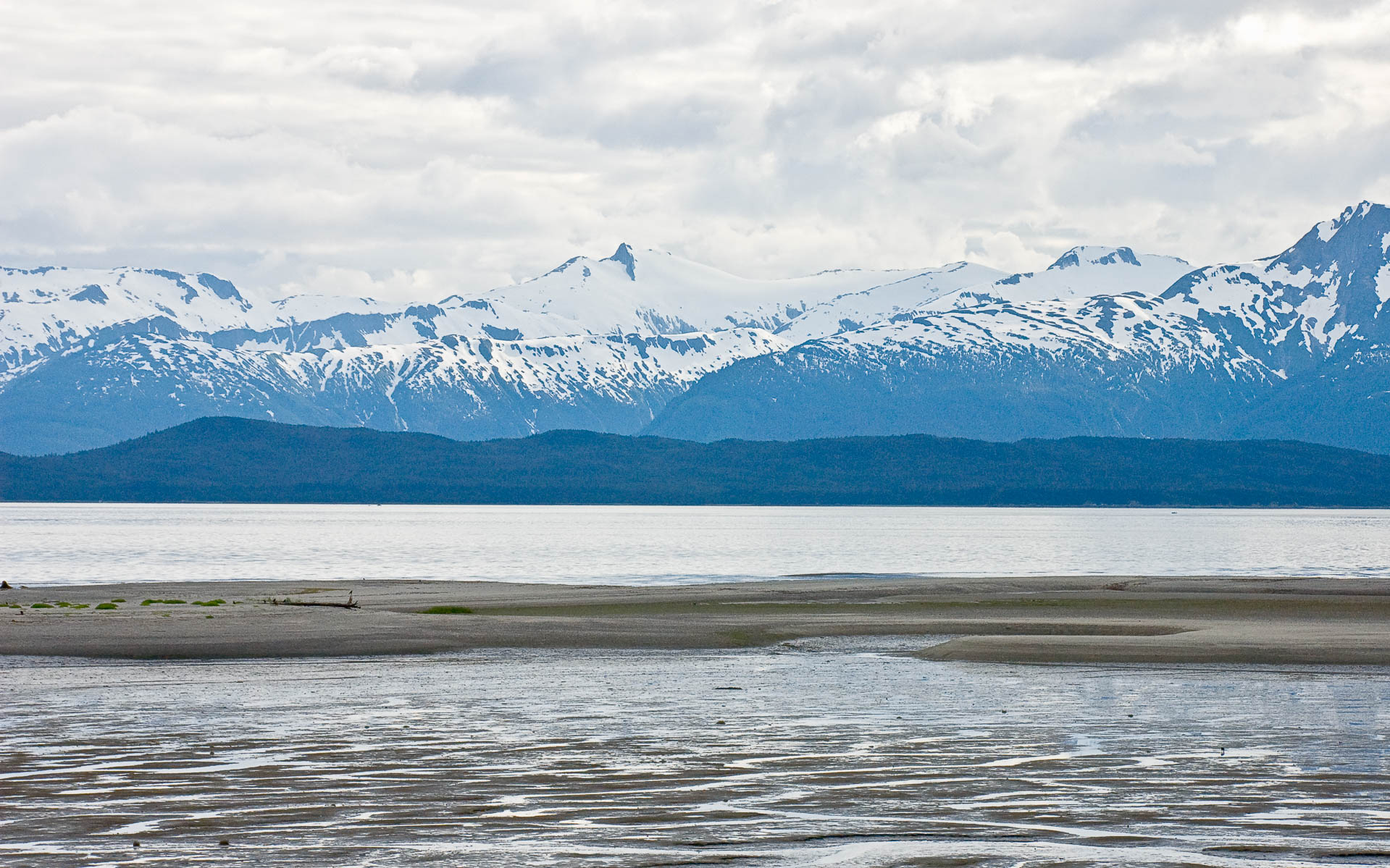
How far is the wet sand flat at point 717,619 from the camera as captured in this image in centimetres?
3697

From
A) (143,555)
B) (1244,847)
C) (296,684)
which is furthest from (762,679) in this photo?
(143,555)

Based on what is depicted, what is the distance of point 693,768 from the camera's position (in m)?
19.6

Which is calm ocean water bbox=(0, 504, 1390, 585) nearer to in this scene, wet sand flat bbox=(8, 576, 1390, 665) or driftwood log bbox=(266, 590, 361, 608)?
wet sand flat bbox=(8, 576, 1390, 665)

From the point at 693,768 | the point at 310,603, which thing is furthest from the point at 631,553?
the point at 693,768

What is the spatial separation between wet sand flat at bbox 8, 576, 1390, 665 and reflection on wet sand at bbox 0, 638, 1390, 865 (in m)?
4.81

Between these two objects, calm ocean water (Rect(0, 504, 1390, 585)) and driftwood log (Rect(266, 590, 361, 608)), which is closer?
driftwood log (Rect(266, 590, 361, 608))

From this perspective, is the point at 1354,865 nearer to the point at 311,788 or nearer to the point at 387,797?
the point at 387,797

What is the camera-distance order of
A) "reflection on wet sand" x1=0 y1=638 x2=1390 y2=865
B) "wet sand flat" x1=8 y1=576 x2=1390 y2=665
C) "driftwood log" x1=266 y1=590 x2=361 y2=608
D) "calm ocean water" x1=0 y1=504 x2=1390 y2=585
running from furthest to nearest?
"calm ocean water" x1=0 y1=504 x2=1390 y2=585 → "driftwood log" x1=266 y1=590 x2=361 y2=608 → "wet sand flat" x1=8 y1=576 x2=1390 y2=665 → "reflection on wet sand" x1=0 y1=638 x2=1390 y2=865

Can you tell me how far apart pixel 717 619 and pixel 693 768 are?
30197mm

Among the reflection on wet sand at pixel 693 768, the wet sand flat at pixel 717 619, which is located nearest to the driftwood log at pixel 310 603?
the wet sand flat at pixel 717 619

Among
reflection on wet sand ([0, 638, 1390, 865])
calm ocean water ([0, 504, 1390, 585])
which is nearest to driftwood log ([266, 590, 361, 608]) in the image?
reflection on wet sand ([0, 638, 1390, 865])

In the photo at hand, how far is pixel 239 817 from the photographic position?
1622 cm

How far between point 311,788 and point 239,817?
5.89 feet

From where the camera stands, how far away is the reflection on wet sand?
14.9 m
